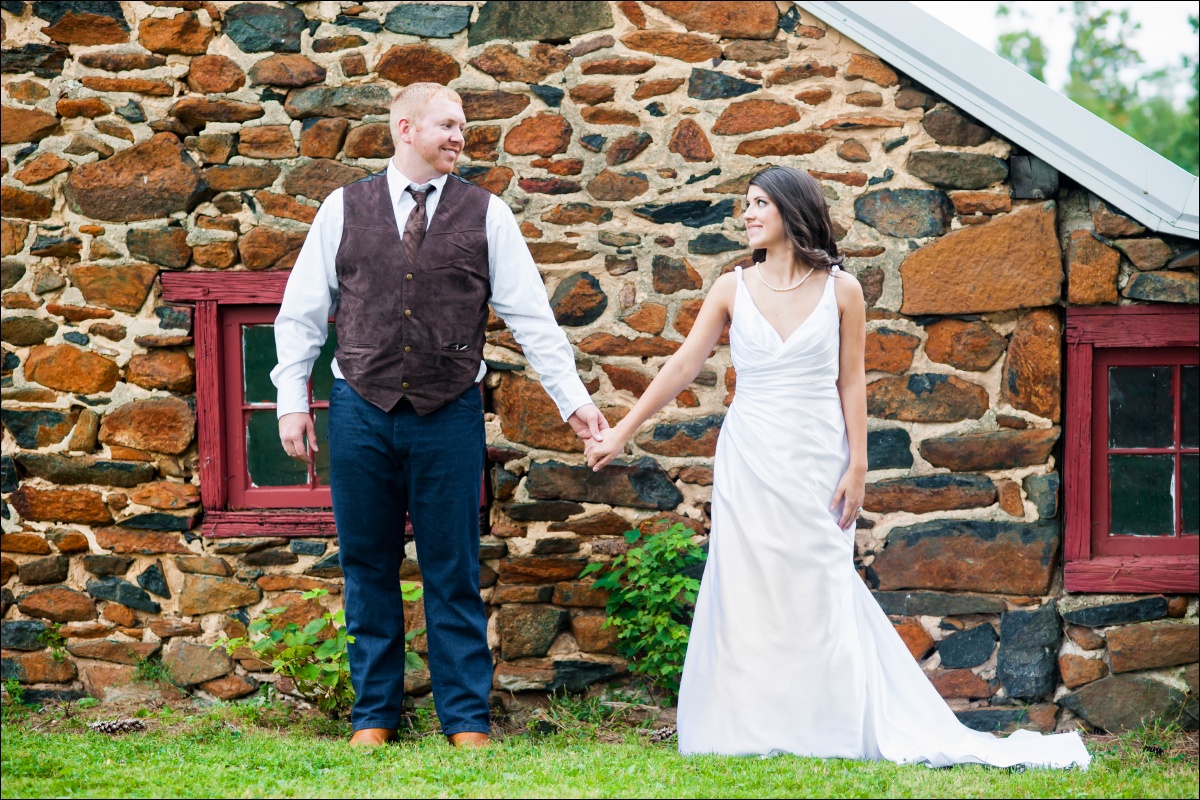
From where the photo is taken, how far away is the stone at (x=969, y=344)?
4.15 meters

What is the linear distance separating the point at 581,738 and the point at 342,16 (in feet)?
9.86

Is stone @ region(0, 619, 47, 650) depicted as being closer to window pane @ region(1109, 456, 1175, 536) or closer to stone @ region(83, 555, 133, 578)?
stone @ region(83, 555, 133, 578)

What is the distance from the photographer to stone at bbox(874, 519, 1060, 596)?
4.15 metres

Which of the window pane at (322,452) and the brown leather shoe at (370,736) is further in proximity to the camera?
the window pane at (322,452)

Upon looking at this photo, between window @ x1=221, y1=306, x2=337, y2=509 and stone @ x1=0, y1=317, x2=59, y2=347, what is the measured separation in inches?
→ 27.8

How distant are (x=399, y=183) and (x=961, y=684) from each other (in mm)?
2897

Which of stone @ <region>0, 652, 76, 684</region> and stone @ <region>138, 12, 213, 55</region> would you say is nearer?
stone @ <region>138, 12, 213, 55</region>

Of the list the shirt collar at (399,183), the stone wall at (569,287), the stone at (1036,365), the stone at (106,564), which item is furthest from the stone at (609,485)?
the stone at (106,564)

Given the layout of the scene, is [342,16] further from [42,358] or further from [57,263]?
[42,358]

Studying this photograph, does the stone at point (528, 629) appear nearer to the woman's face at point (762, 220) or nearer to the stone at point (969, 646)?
the stone at point (969, 646)

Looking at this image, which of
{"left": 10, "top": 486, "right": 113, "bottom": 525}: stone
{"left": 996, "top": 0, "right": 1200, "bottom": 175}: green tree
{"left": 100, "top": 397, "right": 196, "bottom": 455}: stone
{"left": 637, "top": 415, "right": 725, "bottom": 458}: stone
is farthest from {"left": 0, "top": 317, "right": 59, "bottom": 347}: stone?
{"left": 996, "top": 0, "right": 1200, "bottom": 175}: green tree

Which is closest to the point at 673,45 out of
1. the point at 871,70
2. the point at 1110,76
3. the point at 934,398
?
the point at 871,70

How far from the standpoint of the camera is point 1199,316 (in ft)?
13.6

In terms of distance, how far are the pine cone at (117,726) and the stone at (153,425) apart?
1.07m
